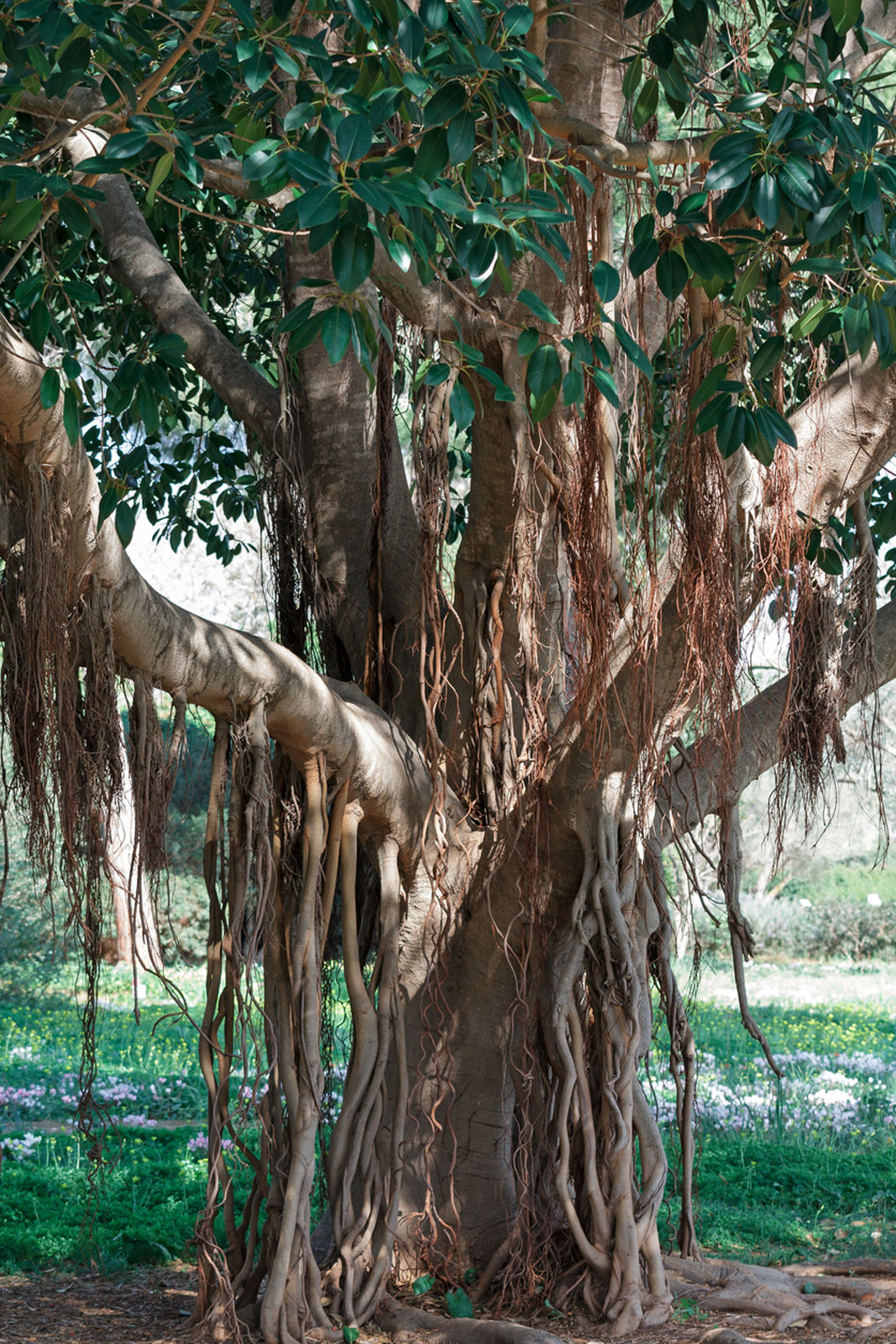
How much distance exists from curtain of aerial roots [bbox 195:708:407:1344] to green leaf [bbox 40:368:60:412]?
3.78 feet

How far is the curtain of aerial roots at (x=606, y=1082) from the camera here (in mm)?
3385

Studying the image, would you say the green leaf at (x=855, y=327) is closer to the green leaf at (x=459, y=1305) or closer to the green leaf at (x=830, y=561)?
the green leaf at (x=830, y=561)

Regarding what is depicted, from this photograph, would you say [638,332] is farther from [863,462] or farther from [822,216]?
[822,216]

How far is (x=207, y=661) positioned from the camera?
10.0 feet

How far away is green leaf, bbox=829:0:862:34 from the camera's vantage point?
202cm

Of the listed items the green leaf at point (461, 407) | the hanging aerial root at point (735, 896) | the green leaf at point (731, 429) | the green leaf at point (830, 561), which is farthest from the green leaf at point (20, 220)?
the hanging aerial root at point (735, 896)

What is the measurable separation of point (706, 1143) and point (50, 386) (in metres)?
5.22

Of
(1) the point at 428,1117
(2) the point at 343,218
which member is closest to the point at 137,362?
(2) the point at 343,218

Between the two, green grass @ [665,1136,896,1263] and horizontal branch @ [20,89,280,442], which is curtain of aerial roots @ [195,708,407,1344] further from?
green grass @ [665,1136,896,1263]

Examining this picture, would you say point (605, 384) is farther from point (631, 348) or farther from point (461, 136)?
point (461, 136)

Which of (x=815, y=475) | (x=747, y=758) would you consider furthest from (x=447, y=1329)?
(x=815, y=475)

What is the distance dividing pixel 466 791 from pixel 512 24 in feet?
7.38

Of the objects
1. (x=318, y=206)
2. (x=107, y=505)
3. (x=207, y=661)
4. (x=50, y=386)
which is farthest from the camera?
(x=207, y=661)

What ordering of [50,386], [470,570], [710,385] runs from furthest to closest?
[470,570] < [710,385] < [50,386]
